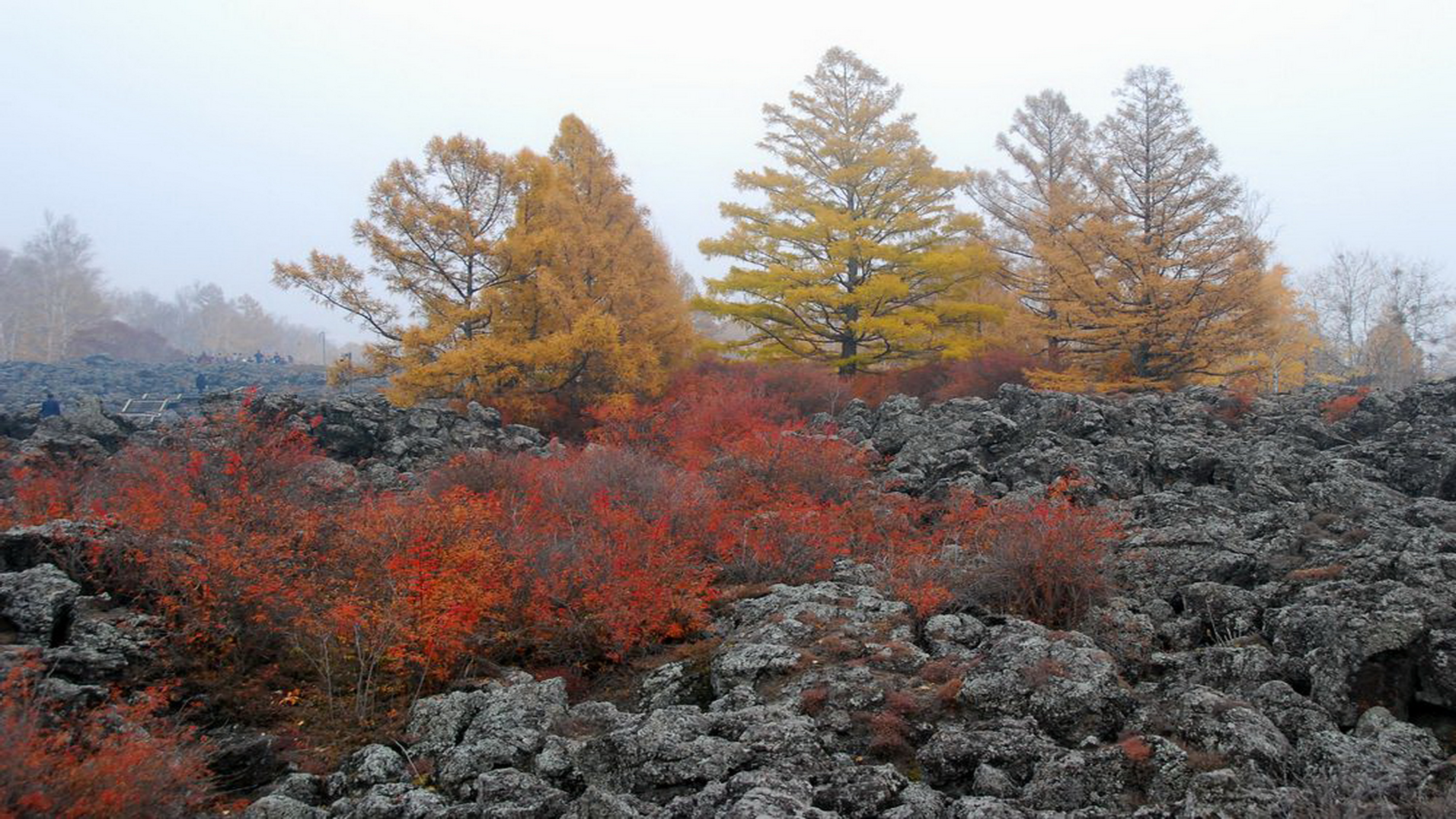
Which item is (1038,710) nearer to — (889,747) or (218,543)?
(889,747)

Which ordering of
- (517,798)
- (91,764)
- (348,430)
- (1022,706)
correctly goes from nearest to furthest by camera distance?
(91,764)
(517,798)
(1022,706)
(348,430)

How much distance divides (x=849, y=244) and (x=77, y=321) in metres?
62.5

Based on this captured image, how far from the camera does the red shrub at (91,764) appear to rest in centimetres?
429

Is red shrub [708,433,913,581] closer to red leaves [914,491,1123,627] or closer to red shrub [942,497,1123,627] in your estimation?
red leaves [914,491,1123,627]

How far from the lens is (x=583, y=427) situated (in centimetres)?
2172

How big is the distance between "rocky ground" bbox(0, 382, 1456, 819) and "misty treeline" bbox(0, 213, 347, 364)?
5128 cm

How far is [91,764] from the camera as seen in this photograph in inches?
179

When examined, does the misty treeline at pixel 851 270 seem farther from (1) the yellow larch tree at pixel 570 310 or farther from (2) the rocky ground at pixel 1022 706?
(2) the rocky ground at pixel 1022 706

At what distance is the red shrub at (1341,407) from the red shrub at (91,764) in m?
16.7

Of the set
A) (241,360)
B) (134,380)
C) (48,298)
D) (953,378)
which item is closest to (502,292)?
(953,378)

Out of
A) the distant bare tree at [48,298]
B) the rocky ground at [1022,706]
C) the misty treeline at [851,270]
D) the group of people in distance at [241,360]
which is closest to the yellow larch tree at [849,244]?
the misty treeline at [851,270]

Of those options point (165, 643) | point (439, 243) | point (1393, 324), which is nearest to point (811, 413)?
point (439, 243)

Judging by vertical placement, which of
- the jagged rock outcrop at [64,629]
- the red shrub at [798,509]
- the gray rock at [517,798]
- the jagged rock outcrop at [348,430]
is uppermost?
the jagged rock outcrop at [348,430]

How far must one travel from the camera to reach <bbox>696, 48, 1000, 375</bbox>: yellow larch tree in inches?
969
